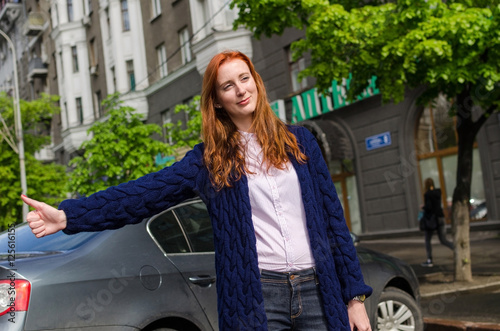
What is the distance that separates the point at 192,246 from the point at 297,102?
15987mm

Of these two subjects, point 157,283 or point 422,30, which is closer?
point 157,283

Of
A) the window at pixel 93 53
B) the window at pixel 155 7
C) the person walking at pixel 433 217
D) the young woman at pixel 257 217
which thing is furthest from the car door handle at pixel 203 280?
the window at pixel 93 53

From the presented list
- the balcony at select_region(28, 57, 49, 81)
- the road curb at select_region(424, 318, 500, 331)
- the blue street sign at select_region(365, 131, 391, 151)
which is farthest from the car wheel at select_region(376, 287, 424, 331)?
the balcony at select_region(28, 57, 49, 81)

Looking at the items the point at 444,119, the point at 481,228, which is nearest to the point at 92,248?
the point at 481,228

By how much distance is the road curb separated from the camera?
5.70 m

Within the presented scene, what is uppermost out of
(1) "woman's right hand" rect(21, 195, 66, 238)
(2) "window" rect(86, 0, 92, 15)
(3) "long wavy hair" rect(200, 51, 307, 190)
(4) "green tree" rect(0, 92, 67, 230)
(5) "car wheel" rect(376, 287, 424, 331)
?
(2) "window" rect(86, 0, 92, 15)

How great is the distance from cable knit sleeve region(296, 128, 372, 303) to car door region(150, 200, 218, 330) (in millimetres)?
1759

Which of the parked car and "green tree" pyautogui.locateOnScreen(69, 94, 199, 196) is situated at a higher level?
"green tree" pyautogui.locateOnScreen(69, 94, 199, 196)

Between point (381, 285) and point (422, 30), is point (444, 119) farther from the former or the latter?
point (381, 285)

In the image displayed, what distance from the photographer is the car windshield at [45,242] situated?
3.88 meters

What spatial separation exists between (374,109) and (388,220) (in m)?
3.09

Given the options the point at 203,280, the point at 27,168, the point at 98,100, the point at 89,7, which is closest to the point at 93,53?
the point at 98,100

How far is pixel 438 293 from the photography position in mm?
8242

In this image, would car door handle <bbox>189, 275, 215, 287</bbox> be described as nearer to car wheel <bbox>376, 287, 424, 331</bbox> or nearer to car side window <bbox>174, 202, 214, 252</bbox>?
car side window <bbox>174, 202, 214, 252</bbox>
